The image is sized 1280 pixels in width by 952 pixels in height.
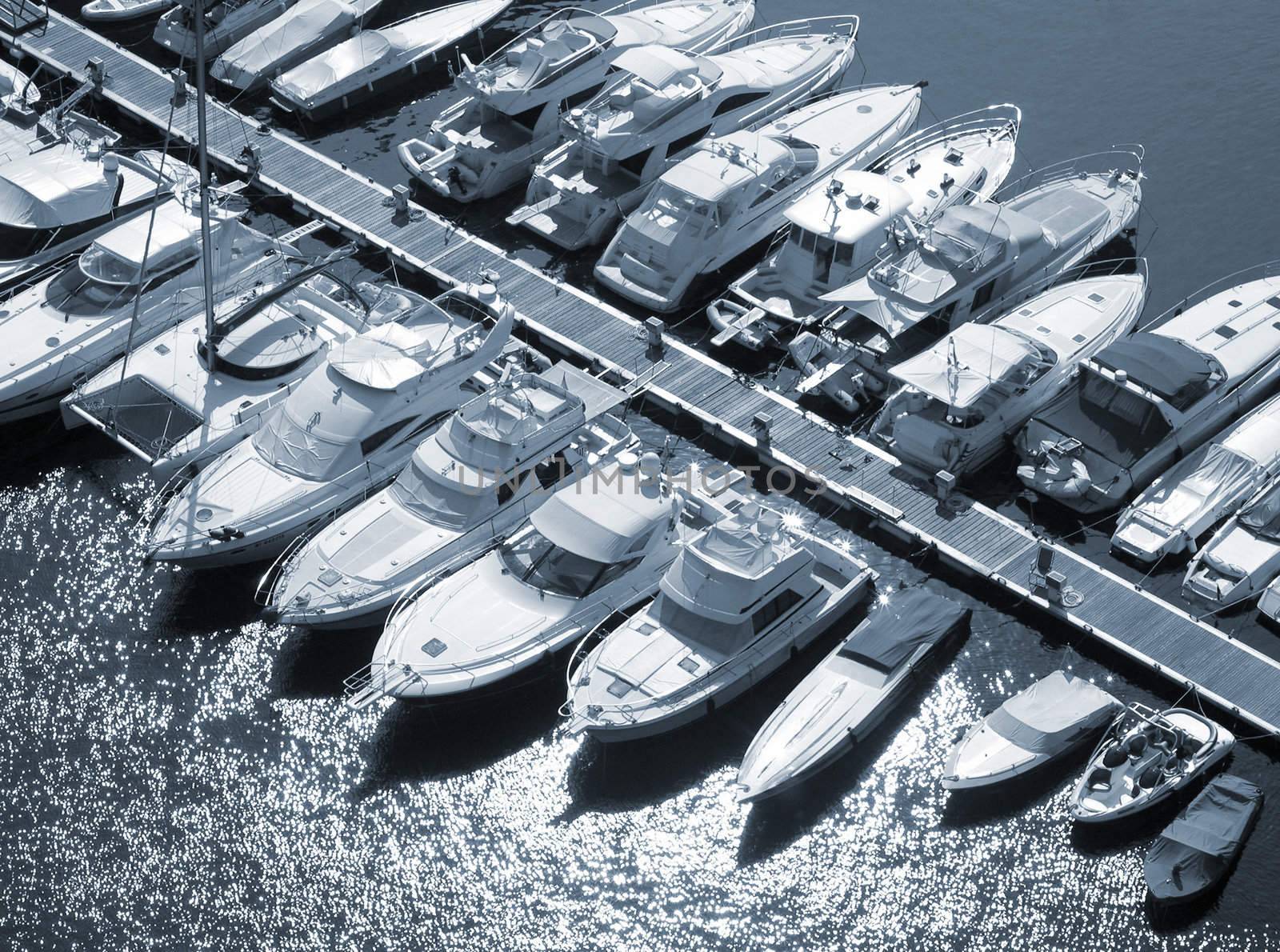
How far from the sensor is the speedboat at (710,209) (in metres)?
43.6

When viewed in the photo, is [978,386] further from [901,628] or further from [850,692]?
[850,692]

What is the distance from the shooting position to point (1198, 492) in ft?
125

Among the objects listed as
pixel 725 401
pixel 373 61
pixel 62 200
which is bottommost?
pixel 62 200

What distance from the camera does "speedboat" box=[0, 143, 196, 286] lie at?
43656mm

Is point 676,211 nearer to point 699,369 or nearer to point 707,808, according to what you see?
point 699,369

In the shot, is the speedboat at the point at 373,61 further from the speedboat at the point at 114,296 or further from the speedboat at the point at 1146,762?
the speedboat at the point at 1146,762

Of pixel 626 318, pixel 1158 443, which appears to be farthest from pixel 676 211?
pixel 1158 443

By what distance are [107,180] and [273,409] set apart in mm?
10551

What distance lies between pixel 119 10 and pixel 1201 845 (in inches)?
1666

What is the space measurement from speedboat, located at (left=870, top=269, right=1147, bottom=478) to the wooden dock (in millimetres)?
907

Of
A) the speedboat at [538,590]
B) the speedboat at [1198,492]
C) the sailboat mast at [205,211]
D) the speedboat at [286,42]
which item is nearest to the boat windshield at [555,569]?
the speedboat at [538,590]

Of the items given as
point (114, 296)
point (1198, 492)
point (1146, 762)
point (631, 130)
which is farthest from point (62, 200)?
point (1146, 762)

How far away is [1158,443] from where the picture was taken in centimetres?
3884

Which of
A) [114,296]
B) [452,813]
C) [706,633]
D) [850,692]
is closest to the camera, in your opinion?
[452,813]
